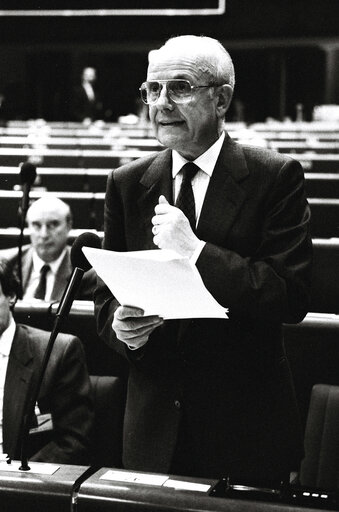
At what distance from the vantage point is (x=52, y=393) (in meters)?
2.14

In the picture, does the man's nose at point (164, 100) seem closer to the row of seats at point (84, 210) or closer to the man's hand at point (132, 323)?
the man's hand at point (132, 323)

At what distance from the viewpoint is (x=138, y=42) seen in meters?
12.0

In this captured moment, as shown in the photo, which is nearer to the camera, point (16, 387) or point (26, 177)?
point (16, 387)

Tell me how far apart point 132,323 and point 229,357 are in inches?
7.7

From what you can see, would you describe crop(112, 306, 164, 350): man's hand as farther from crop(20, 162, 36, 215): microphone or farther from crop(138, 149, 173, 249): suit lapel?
crop(20, 162, 36, 215): microphone

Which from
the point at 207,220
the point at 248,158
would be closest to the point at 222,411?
the point at 207,220

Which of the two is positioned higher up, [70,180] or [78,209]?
[70,180]

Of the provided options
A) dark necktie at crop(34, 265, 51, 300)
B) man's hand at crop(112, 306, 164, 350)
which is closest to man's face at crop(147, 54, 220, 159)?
man's hand at crop(112, 306, 164, 350)

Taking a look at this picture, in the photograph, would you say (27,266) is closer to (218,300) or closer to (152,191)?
(152,191)

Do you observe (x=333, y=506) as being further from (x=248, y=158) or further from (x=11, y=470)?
(x=248, y=158)

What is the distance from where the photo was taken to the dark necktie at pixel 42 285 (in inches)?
141

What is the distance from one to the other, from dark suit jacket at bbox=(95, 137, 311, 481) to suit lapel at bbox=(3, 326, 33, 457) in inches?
26.0

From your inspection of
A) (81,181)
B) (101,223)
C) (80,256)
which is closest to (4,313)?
(80,256)

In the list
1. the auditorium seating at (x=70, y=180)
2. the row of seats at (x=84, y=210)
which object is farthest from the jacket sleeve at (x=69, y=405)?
the auditorium seating at (x=70, y=180)
